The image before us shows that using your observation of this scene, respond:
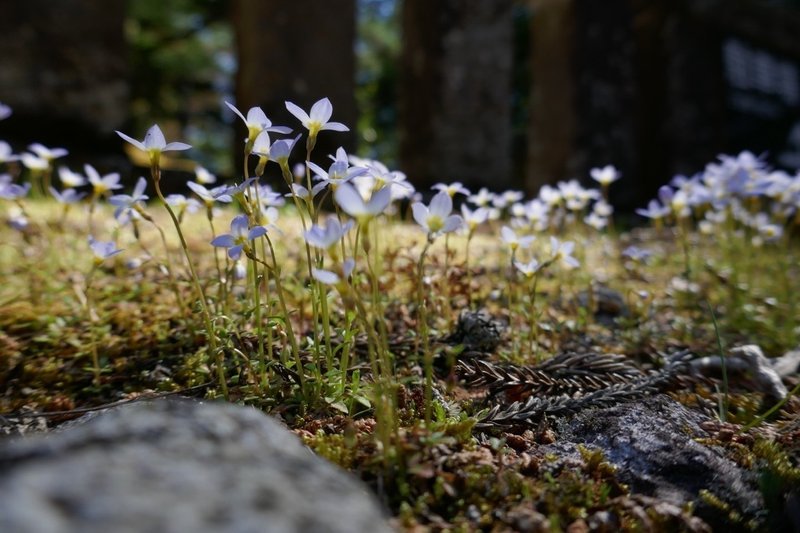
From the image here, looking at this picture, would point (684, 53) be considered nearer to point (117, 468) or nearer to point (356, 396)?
point (356, 396)

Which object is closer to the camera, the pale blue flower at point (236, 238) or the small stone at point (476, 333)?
the pale blue flower at point (236, 238)

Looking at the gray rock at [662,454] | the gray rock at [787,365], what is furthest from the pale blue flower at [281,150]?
the gray rock at [787,365]

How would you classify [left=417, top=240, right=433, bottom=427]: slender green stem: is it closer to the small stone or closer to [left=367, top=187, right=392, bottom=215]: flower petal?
[left=367, top=187, right=392, bottom=215]: flower petal

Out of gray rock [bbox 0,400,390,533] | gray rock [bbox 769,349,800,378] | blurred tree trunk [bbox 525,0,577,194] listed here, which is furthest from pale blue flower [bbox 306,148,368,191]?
blurred tree trunk [bbox 525,0,577,194]

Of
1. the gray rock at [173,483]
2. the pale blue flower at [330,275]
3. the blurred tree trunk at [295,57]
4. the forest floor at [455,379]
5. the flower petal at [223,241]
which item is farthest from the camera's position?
the blurred tree trunk at [295,57]

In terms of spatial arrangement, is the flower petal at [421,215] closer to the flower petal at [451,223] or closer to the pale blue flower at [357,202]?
the flower petal at [451,223]

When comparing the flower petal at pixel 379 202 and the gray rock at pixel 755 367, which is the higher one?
the flower petal at pixel 379 202

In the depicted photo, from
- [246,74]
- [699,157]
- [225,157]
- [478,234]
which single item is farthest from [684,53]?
[225,157]
